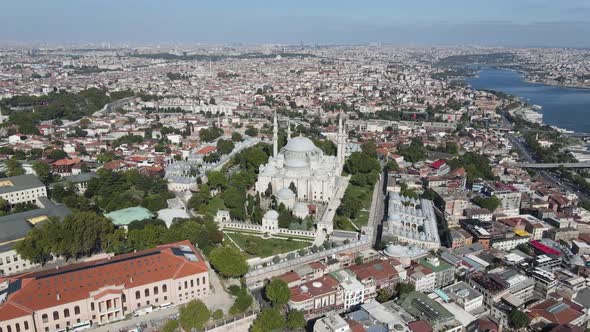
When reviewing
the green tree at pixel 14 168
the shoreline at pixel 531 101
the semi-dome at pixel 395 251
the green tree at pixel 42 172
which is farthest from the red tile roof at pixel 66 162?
the shoreline at pixel 531 101

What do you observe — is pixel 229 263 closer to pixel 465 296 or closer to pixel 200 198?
pixel 200 198

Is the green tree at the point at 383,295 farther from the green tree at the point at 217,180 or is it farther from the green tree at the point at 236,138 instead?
the green tree at the point at 236,138

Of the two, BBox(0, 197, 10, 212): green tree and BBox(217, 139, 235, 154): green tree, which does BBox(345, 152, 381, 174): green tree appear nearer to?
BBox(217, 139, 235, 154): green tree

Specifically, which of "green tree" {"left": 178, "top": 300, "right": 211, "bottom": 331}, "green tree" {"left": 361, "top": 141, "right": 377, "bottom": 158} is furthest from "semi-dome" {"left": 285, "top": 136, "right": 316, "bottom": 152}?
"green tree" {"left": 178, "top": 300, "right": 211, "bottom": 331}

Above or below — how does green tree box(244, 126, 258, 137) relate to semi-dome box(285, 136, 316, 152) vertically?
below

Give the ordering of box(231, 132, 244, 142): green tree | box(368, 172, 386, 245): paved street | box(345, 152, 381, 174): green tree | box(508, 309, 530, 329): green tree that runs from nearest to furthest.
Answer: box(508, 309, 530, 329): green tree
box(368, 172, 386, 245): paved street
box(345, 152, 381, 174): green tree
box(231, 132, 244, 142): green tree

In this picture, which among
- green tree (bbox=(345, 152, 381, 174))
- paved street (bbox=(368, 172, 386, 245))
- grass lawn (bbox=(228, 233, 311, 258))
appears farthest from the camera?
green tree (bbox=(345, 152, 381, 174))

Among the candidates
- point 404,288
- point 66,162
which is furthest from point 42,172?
point 404,288
